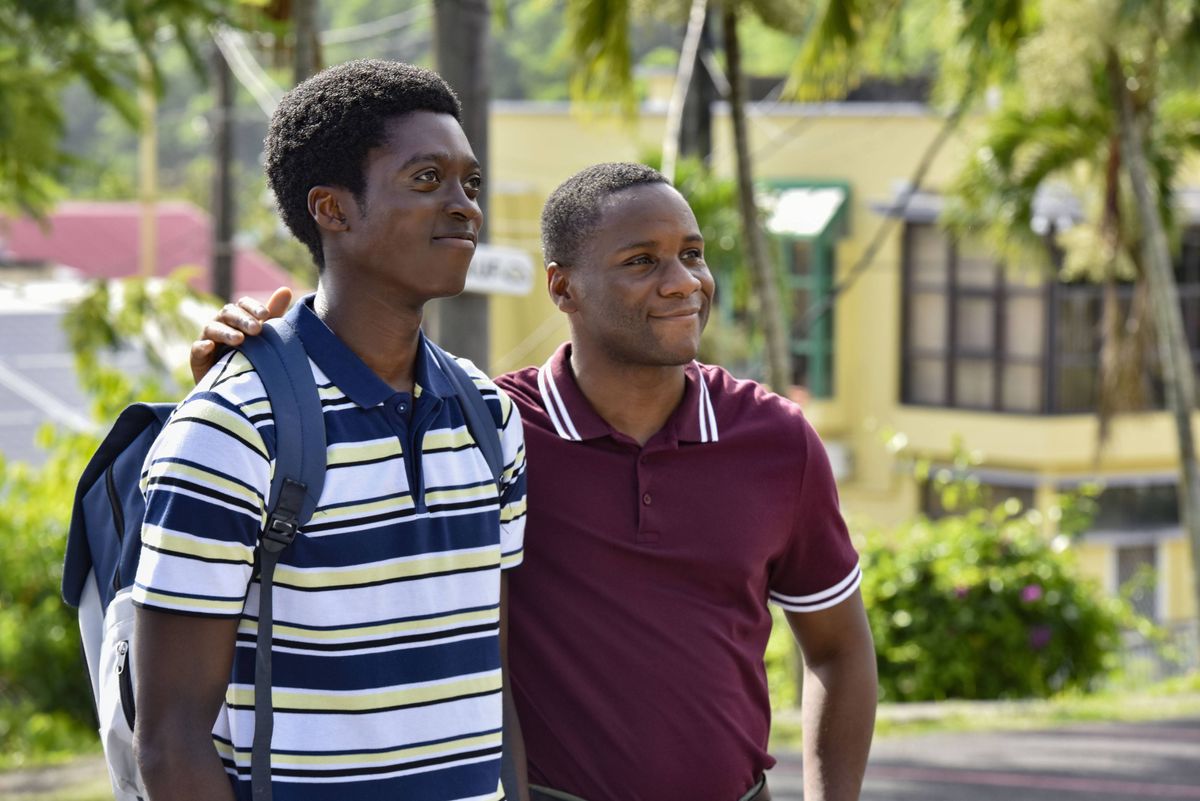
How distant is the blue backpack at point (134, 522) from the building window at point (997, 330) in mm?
22085

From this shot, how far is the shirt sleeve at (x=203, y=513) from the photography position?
2260mm

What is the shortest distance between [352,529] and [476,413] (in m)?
0.35

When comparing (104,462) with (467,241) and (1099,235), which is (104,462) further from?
(1099,235)

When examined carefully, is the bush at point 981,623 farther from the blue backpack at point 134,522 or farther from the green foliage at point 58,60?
the blue backpack at point 134,522

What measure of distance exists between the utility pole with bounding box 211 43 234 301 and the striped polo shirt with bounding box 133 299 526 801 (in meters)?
18.7

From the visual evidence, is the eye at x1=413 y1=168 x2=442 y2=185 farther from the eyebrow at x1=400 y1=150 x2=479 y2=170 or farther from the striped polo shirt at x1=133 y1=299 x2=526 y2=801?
the striped polo shirt at x1=133 y1=299 x2=526 y2=801

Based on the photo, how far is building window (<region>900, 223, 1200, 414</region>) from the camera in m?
24.6

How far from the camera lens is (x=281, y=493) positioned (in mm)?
2322

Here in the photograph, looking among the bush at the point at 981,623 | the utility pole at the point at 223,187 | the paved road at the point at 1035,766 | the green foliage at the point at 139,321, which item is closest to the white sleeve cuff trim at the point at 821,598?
the paved road at the point at 1035,766

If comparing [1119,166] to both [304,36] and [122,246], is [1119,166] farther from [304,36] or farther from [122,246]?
[122,246]

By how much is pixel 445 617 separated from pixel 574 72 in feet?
29.2

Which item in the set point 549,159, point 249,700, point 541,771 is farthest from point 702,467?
point 549,159

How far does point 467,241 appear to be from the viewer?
8.46ft

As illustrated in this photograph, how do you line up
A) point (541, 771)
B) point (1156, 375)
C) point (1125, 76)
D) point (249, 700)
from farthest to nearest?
1. point (1156, 375)
2. point (1125, 76)
3. point (541, 771)
4. point (249, 700)
